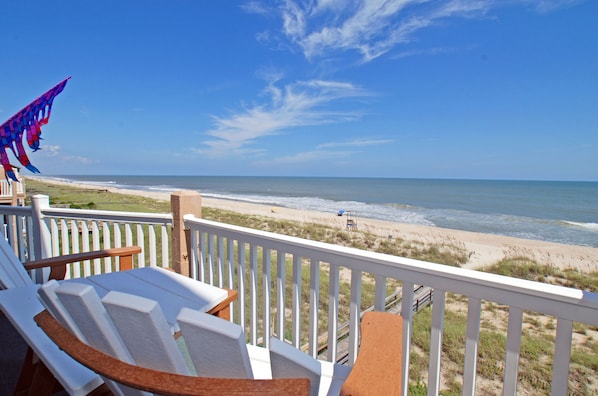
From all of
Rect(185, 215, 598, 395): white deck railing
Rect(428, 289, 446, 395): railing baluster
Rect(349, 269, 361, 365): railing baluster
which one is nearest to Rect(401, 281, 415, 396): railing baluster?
Rect(185, 215, 598, 395): white deck railing

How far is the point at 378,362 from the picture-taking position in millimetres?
829

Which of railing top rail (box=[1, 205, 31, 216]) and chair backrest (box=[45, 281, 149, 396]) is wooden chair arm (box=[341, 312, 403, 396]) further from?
railing top rail (box=[1, 205, 31, 216])

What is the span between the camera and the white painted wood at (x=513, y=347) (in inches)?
46.0

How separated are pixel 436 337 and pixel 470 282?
0.35 meters

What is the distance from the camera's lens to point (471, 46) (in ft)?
53.4

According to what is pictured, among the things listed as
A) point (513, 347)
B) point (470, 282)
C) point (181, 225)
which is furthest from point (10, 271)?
Answer: point (513, 347)

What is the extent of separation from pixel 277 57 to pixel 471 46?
10.6 m

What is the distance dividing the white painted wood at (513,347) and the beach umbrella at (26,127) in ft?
9.33

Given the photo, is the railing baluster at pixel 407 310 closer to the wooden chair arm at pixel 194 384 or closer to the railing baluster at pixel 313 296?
the railing baluster at pixel 313 296

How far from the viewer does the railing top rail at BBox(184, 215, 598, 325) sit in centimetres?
103

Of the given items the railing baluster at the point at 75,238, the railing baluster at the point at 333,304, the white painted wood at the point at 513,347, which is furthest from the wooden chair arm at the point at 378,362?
the railing baluster at the point at 75,238

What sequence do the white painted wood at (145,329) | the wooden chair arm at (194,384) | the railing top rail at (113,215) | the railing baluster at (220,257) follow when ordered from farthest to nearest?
the railing top rail at (113,215) < the railing baluster at (220,257) < the white painted wood at (145,329) < the wooden chair arm at (194,384)

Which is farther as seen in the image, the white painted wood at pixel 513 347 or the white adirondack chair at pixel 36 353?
the white painted wood at pixel 513 347

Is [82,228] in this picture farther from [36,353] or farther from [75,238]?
[36,353]
